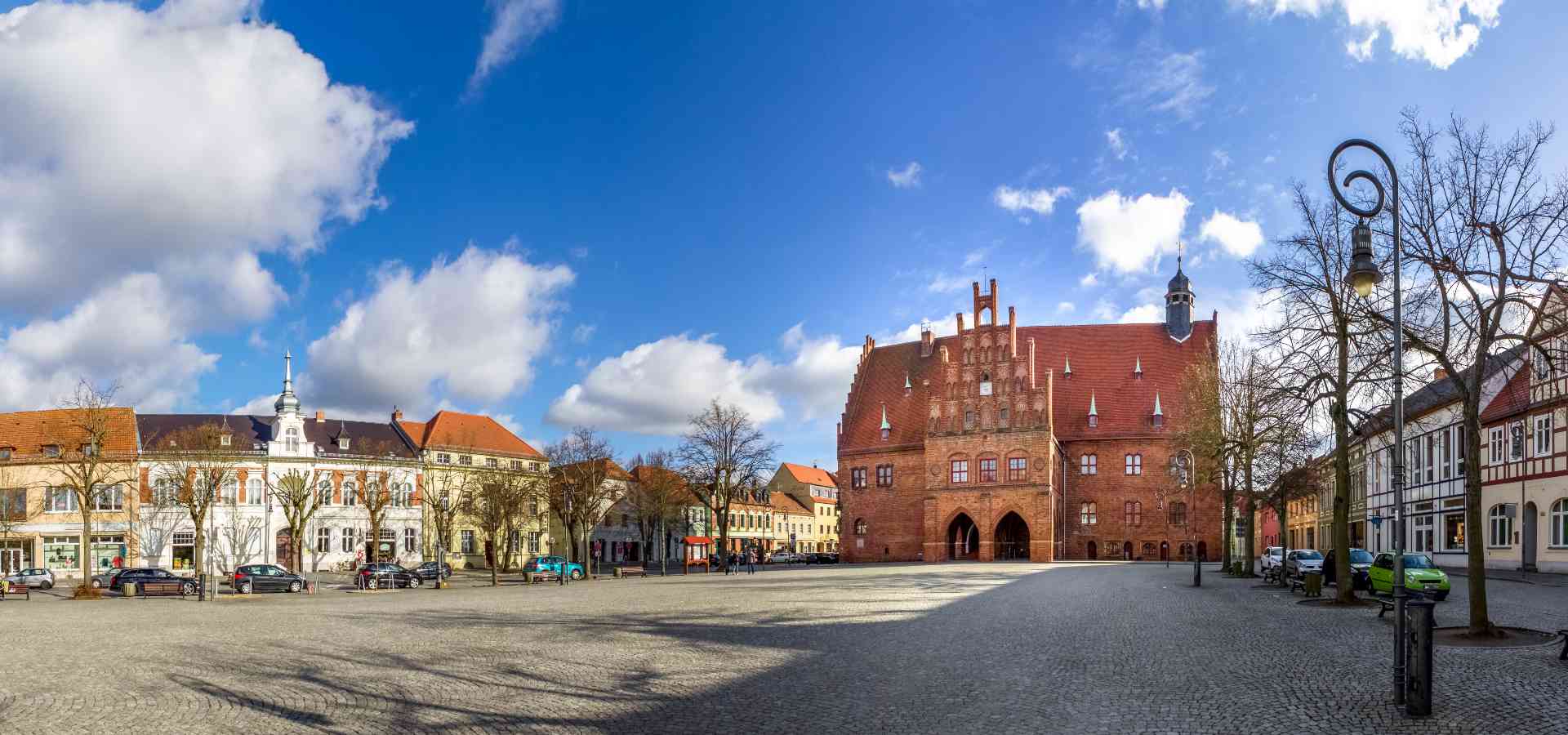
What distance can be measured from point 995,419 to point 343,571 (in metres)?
45.7

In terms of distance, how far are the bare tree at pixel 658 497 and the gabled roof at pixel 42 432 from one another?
34655 millimetres

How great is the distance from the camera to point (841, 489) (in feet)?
291

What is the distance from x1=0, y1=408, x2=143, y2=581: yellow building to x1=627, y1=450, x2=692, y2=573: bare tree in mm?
33296

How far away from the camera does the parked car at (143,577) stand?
1718 inches

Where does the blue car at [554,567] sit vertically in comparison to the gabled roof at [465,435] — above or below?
below

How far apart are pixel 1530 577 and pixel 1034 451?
36589mm

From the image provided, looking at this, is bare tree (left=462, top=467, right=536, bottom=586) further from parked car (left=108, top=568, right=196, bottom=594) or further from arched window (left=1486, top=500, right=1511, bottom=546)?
arched window (left=1486, top=500, right=1511, bottom=546)

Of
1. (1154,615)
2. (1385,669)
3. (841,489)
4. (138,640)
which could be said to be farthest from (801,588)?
(841,489)

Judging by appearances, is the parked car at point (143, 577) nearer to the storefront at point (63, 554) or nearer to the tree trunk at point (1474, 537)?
the storefront at point (63, 554)

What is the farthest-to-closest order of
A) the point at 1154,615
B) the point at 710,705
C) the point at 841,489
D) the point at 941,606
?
1. the point at 841,489
2. the point at 941,606
3. the point at 1154,615
4. the point at 710,705

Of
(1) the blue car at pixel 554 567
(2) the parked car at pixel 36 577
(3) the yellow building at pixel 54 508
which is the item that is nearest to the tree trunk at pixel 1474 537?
(1) the blue car at pixel 554 567

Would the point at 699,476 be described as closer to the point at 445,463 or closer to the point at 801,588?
the point at 445,463

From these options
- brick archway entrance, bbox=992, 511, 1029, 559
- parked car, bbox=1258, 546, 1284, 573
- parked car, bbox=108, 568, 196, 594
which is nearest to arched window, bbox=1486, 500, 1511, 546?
parked car, bbox=1258, 546, 1284, 573

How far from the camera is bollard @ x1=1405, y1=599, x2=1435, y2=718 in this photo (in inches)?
444
